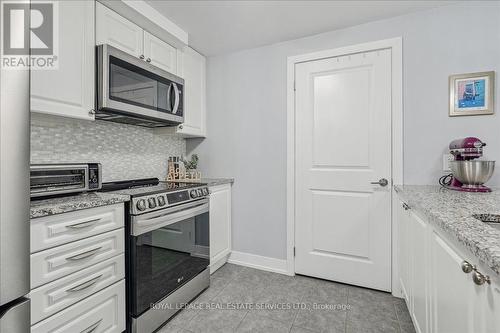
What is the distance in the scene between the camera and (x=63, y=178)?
→ 1.46m

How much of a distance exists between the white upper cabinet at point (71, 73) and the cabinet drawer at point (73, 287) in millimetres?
912

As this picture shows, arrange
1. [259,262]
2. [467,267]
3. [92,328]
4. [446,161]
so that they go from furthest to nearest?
1. [259,262]
2. [446,161]
3. [92,328]
4. [467,267]

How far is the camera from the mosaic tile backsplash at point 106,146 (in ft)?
5.44

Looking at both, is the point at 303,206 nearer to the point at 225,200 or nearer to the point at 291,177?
the point at 291,177

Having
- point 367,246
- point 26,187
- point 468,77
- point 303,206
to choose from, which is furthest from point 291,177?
point 26,187

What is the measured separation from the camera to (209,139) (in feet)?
9.43

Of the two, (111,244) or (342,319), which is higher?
(111,244)

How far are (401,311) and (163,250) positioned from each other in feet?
5.86

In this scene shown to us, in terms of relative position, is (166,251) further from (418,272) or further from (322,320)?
(418,272)

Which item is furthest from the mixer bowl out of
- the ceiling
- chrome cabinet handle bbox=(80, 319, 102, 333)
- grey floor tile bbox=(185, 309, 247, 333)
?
chrome cabinet handle bbox=(80, 319, 102, 333)

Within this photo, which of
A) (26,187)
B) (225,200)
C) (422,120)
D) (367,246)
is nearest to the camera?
(26,187)

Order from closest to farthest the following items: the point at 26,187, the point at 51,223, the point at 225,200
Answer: the point at 26,187 → the point at 51,223 → the point at 225,200

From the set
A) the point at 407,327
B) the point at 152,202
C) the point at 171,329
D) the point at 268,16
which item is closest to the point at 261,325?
the point at 171,329

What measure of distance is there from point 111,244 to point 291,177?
1.62 meters
